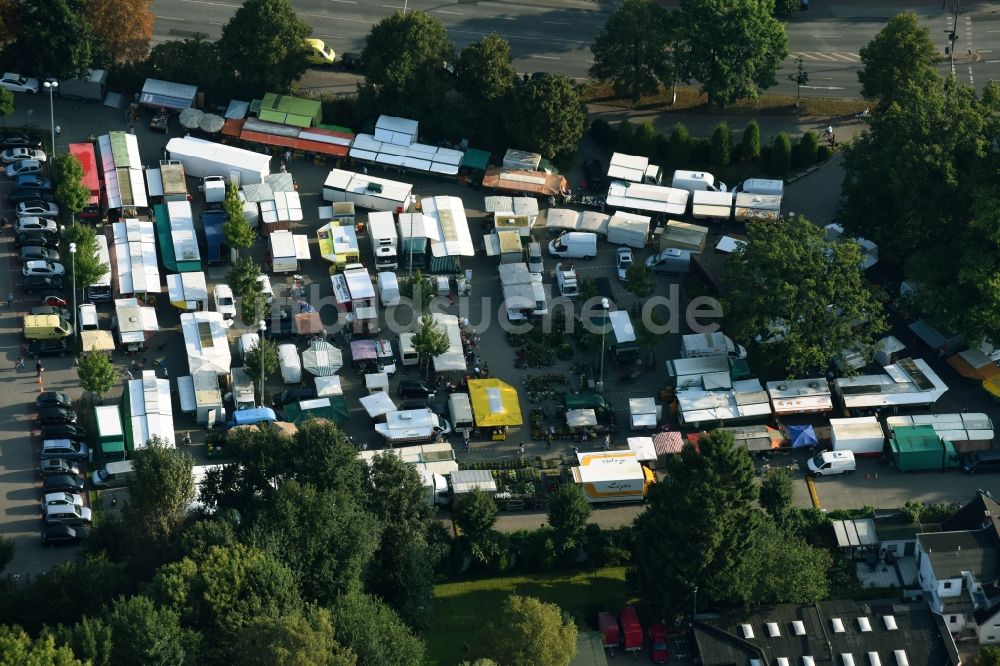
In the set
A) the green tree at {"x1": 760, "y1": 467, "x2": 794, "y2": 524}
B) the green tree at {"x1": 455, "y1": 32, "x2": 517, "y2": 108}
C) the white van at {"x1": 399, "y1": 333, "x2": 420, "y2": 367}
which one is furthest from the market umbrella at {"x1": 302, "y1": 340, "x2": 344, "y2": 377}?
the green tree at {"x1": 760, "y1": 467, "x2": 794, "y2": 524}

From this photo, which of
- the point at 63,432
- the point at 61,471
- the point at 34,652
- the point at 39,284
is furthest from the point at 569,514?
the point at 39,284

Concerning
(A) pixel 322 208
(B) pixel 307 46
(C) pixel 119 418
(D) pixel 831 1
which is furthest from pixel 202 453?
(D) pixel 831 1

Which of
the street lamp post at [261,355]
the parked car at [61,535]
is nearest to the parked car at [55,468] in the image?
the parked car at [61,535]

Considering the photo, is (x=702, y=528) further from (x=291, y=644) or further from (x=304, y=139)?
(x=304, y=139)

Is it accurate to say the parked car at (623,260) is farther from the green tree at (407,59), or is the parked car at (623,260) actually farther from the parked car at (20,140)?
the parked car at (20,140)

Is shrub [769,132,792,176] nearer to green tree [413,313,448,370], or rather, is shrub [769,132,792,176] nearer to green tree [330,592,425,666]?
green tree [413,313,448,370]

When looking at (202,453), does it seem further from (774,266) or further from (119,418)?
(774,266)
